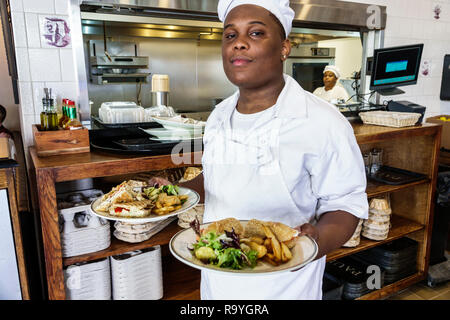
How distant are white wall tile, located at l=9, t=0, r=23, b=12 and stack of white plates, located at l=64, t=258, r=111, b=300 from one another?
155cm

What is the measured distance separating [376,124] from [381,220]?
0.78m

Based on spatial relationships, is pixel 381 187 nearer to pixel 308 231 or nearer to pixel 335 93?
pixel 335 93

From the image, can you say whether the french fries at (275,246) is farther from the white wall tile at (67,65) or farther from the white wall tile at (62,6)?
the white wall tile at (62,6)

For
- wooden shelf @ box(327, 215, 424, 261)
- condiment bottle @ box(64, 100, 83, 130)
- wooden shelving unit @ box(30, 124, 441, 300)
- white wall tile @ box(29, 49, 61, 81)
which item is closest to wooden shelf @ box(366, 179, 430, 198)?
wooden shelving unit @ box(30, 124, 441, 300)

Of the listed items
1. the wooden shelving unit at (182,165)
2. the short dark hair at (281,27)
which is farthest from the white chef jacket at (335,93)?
the short dark hair at (281,27)

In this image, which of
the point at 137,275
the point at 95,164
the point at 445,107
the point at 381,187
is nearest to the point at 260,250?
the point at 95,164

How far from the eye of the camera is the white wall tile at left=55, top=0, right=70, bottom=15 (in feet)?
7.62

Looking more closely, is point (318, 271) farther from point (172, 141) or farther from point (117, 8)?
point (117, 8)

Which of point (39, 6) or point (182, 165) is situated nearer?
point (182, 165)

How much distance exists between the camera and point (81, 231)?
190 centimetres

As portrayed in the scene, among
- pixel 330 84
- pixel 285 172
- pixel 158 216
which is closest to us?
pixel 285 172

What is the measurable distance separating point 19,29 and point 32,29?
0.07 meters

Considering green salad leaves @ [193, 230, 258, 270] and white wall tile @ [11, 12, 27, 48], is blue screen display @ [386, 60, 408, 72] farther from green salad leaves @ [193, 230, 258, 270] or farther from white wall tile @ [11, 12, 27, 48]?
white wall tile @ [11, 12, 27, 48]

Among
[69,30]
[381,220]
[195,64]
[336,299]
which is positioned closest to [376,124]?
[381,220]
